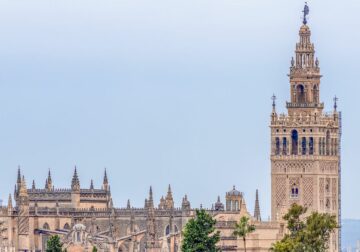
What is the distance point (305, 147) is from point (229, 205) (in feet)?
39.9

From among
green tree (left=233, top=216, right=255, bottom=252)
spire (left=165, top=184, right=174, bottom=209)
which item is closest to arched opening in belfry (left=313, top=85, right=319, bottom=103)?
green tree (left=233, top=216, right=255, bottom=252)

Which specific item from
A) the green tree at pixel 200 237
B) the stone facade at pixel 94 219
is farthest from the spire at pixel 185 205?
the green tree at pixel 200 237

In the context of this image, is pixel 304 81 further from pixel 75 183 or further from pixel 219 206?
pixel 75 183

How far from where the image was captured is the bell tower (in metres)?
173

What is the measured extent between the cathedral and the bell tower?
0.07 metres

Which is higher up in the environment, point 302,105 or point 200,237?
point 302,105

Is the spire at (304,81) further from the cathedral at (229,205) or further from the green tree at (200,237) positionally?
the green tree at (200,237)

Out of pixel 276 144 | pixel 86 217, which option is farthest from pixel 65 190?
pixel 276 144

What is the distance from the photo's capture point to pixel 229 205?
18425 centimetres

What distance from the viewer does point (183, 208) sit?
184875 mm

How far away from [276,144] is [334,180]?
511 centimetres

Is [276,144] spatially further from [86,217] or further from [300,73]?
→ [86,217]

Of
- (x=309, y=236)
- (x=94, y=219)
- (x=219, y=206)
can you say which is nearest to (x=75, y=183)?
(x=94, y=219)

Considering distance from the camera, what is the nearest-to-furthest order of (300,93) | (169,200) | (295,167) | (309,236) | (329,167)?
(309,236), (295,167), (329,167), (300,93), (169,200)
